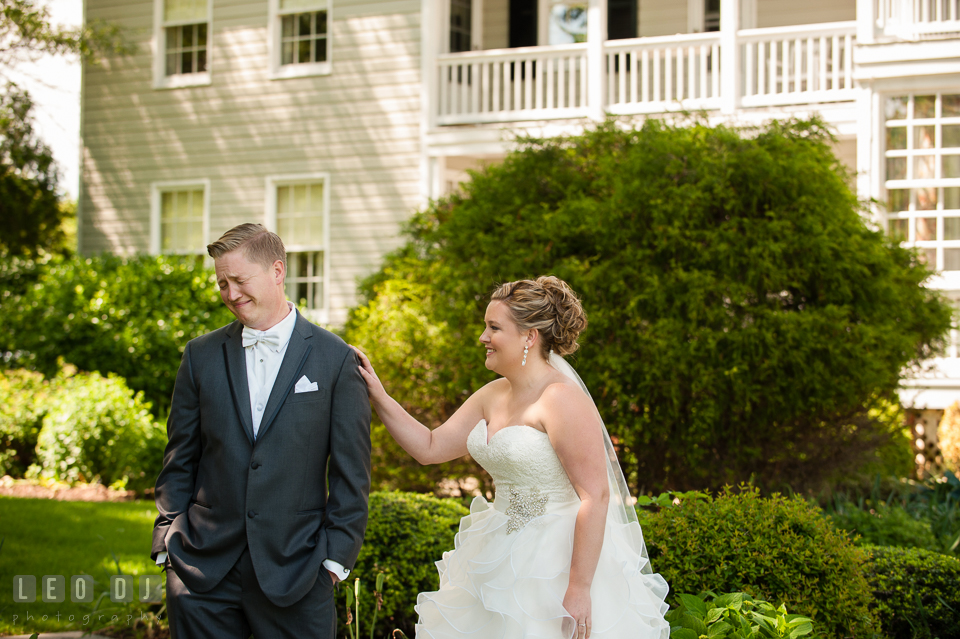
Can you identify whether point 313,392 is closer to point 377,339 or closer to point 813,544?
point 813,544

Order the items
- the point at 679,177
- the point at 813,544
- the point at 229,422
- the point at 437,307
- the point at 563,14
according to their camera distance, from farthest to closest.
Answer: the point at 563,14 < the point at 437,307 < the point at 679,177 < the point at 813,544 < the point at 229,422

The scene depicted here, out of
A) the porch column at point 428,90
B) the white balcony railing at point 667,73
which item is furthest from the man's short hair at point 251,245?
the porch column at point 428,90

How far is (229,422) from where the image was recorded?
297cm

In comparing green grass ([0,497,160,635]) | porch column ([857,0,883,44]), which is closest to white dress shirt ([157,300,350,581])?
A: green grass ([0,497,160,635])

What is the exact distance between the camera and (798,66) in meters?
10.7

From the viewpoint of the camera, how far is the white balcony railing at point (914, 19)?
33.2 feet

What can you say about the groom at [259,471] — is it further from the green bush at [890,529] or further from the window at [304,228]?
the window at [304,228]

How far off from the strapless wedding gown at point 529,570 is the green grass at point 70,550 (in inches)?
97.2

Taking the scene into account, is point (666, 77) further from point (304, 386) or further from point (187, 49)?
point (304, 386)

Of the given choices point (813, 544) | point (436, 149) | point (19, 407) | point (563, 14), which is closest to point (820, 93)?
point (563, 14)

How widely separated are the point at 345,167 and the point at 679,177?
7.66m

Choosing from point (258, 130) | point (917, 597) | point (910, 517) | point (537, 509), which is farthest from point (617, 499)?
point (258, 130)

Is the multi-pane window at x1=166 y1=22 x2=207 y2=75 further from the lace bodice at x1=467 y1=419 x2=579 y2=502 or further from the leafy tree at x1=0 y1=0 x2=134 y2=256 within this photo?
the lace bodice at x1=467 y1=419 x2=579 y2=502

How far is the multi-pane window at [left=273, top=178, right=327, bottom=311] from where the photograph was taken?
517 inches
